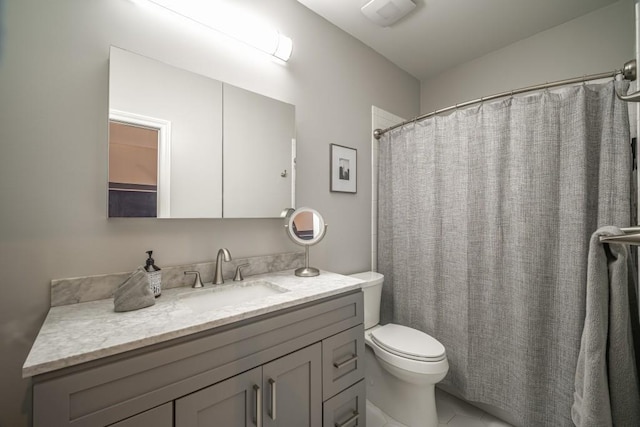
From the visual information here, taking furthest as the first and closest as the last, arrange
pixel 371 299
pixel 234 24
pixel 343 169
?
1. pixel 343 169
2. pixel 371 299
3. pixel 234 24

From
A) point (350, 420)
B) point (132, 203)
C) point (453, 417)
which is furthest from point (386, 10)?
point (453, 417)

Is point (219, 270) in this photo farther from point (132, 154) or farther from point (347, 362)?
point (347, 362)

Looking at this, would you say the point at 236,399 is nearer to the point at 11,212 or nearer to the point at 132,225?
the point at 132,225

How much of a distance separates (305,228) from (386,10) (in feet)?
4.91

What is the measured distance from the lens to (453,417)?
1.60 meters

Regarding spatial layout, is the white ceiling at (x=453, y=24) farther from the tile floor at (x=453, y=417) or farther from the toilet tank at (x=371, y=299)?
the tile floor at (x=453, y=417)

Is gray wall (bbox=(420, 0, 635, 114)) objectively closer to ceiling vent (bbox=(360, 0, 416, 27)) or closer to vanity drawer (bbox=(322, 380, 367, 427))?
ceiling vent (bbox=(360, 0, 416, 27))

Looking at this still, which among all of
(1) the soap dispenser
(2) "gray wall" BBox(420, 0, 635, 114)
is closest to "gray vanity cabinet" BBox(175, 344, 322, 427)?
(1) the soap dispenser

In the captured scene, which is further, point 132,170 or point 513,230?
point 513,230

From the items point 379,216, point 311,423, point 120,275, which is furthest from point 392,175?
point 120,275

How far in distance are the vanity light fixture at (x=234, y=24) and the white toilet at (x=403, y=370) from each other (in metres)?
1.45

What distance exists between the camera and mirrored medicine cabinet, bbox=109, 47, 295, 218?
1.06m

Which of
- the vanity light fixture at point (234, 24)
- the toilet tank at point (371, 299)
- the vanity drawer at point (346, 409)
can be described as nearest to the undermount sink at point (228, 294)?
the vanity drawer at point (346, 409)

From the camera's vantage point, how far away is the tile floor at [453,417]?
1537 mm
